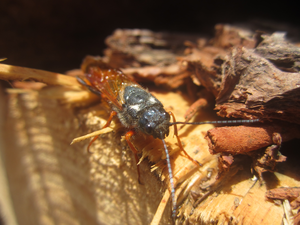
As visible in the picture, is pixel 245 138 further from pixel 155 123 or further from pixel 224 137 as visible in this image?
pixel 155 123

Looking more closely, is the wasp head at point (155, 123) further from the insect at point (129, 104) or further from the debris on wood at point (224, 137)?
the debris on wood at point (224, 137)

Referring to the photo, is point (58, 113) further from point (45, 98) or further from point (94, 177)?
point (94, 177)

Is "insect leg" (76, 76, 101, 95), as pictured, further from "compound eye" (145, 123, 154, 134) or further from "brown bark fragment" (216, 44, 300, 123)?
"brown bark fragment" (216, 44, 300, 123)

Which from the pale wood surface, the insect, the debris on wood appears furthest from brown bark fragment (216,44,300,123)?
the insect

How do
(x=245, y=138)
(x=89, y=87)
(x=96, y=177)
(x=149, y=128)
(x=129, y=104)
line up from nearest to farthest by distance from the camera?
1. (x=245, y=138)
2. (x=149, y=128)
3. (x=129, y=104)
4. (x=96, y=177)
5. (x=89, y=87)

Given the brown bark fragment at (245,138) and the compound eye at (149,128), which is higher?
the brown bark fragment at (245,138)

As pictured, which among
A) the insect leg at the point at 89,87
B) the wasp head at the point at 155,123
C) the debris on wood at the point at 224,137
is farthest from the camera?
the insect leg at the point at 89,87

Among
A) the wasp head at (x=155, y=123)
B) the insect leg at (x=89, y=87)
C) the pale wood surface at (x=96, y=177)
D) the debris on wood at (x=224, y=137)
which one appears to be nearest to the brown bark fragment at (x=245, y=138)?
the debris on wood at (x=224, y=137)

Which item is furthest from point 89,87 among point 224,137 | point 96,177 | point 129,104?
point 224,137
